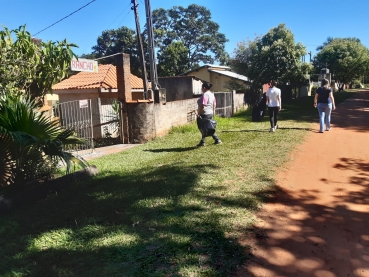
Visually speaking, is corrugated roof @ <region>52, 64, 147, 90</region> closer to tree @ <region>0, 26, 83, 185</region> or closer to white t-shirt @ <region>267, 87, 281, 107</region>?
white t-shirt @ <region>267, 87, 281, 107</region>

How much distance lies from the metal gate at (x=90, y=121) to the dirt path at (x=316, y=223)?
19.4ft

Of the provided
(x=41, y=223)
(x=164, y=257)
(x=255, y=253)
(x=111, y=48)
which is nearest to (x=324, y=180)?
(x=255, y=253)

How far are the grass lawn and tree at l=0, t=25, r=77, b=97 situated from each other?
1.97 metres

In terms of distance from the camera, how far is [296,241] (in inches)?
134

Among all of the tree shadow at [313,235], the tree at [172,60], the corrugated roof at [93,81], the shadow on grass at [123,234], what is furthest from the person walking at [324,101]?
the tree at [172,60]

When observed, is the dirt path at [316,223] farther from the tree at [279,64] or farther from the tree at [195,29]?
the tree at [195,29]

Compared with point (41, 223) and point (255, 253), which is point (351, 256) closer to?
point (255, 253)

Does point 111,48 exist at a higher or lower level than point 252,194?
higher

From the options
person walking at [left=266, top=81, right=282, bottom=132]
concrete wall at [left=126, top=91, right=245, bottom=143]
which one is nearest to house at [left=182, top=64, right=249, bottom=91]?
concrete wall at [left=126, top=91, right=245, bottom=143]

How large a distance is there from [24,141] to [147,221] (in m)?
2.01

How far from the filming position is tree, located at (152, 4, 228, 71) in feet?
180

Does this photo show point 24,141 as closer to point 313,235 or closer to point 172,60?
point 313,235

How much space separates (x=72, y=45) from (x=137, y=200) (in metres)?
3.08

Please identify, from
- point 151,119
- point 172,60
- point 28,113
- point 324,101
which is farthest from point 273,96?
point 172,60
